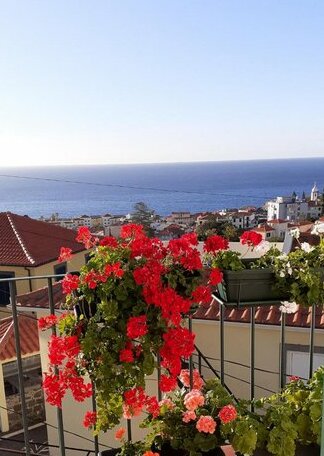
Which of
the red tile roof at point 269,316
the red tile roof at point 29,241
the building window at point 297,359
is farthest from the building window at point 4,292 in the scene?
the building window at point 297,359

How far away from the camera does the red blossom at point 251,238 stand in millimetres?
1698

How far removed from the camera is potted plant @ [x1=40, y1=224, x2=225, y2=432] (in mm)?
1410

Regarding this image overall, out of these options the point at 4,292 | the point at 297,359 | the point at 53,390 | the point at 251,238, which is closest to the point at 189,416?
the point at 53,390

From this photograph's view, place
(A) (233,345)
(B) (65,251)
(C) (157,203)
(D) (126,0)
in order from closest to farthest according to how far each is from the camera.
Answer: (B) (65,251)
(D) (126,0)
(A) (233,345)
(C) (157,203)

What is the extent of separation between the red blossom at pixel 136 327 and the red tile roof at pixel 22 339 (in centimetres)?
740

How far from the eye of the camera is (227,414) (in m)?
1.50

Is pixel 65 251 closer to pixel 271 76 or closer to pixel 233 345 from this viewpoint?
pixel 271 76

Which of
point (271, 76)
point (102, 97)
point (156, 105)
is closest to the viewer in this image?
point (271, 76)

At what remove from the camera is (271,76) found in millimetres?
4598

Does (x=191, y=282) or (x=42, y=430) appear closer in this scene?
(x=191, y=282)

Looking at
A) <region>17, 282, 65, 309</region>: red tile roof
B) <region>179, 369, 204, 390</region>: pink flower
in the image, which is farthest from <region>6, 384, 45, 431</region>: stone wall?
<region>179, 369, 204, 390</region>: pink flower

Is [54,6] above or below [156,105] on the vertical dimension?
below

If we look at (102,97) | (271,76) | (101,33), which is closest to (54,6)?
(101,33)

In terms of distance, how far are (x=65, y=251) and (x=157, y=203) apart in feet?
343
